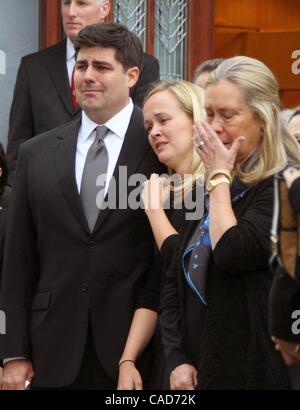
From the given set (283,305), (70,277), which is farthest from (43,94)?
(283,305)

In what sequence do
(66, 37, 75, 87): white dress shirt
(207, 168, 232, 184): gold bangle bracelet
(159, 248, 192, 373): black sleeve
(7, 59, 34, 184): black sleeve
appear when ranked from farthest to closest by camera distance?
1. (66, 37, 75, 87): white dress shirt
2. (7, 59, 34, 184): black sleeve
3. (159, 248, 192, 373): black sleeve
4. (207, 168, 232, 184): gold bangle bracelet

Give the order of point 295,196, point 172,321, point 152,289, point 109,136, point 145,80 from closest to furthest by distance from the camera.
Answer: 1. point 295,196
2. point 172,321
3. point 152,289
4. point 109,136
5. point 145,80

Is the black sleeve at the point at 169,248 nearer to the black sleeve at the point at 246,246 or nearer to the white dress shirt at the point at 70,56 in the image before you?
the black sleeve at the point at 246,246

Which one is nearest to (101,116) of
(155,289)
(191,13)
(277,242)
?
(155,289)

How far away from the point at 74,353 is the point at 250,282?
3.66 ft

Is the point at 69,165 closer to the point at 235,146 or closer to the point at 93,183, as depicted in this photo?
the point at 93,183

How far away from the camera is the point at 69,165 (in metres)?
5.26

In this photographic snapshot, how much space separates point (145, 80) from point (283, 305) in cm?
273

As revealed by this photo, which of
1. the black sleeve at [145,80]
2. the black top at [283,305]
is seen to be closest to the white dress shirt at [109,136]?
the black sleeve at [145,80]

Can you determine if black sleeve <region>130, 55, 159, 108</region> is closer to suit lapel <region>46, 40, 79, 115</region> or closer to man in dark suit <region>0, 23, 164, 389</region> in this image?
suit lapel <region>46, 40, 79, 115</region>

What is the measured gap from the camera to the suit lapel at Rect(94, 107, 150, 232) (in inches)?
204

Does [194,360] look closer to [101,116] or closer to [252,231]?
[252,231]

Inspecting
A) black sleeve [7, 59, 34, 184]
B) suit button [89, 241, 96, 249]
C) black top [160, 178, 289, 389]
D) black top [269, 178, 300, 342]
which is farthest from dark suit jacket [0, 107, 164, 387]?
black top [269, 178, 300, 342]

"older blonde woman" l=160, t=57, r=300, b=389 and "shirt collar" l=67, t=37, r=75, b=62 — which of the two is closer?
"older blonde woman" l=160, t=57, r=300, b=389
